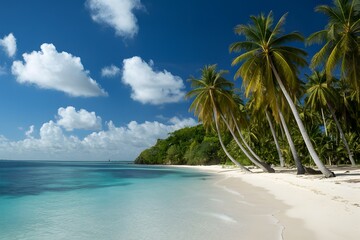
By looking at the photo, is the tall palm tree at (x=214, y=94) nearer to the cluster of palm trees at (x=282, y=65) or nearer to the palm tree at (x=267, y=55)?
the cluster of palm trees at (x=282, y=65)

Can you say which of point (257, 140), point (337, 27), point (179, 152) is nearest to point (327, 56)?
point (337, 27)

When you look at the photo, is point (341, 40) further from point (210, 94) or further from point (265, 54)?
point (210, 94)

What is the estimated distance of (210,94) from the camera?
1043 inches

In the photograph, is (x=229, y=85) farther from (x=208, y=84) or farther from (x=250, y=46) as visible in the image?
(x=250, y=46)

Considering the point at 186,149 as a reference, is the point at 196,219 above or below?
below

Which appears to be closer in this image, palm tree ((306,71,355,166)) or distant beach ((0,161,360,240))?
distant beach ((0,161,360,240))

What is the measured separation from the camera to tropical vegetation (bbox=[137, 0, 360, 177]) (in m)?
16.4

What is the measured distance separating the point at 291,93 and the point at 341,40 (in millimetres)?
5261

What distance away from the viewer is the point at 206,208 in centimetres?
970

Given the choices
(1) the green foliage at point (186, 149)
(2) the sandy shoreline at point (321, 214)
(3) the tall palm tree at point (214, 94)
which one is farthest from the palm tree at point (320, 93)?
(1) the green foliage at point (186, 149)

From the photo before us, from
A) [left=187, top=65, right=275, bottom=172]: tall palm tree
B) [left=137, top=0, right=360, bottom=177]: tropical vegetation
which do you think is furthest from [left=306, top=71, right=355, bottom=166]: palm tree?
[left=187, top=65, right=275, bottom=172]: tall palm tree

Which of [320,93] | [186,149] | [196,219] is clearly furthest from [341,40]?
[186,149]

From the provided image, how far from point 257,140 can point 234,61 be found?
20280 millimetres

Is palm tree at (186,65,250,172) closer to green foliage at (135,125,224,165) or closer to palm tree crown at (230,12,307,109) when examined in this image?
palm tree crown at (230,12,307,109)
